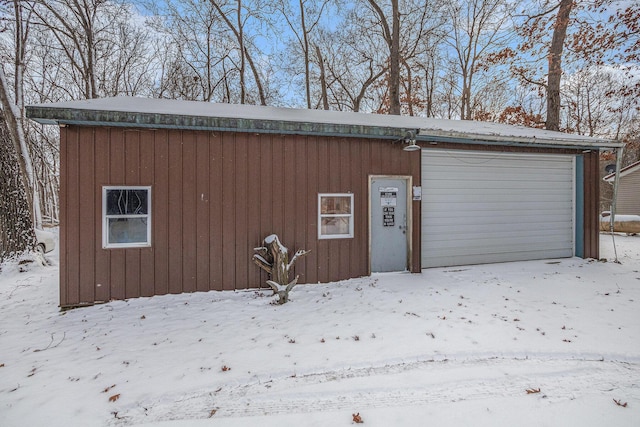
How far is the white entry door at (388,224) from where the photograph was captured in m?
6.12

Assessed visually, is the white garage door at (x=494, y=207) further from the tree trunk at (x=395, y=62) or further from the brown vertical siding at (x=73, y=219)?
the tree trunk at (x=395, y=62)

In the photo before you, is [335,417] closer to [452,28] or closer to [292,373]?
[292,373]

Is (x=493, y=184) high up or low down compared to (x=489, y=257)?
up

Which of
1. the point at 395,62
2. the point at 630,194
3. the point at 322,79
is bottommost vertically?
the point at 630,194

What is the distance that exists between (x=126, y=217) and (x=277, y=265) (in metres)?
2.44

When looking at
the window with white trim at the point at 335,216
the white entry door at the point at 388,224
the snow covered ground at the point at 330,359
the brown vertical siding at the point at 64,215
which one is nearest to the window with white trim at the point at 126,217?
the brown vertical siding at the point at 64,215

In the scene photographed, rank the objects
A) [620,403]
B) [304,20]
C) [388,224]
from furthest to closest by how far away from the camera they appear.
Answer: [304,20] → [388,224] → [620,403]

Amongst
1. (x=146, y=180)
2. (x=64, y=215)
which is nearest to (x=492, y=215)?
(x=146, y=180)

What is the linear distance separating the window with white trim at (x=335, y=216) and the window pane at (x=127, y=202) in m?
2.85

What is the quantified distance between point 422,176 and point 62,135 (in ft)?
20.5

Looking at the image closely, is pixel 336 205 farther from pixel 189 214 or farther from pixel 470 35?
pixel 470 35

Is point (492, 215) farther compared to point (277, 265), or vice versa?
point (492, 215)

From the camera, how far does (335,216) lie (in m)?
5.89

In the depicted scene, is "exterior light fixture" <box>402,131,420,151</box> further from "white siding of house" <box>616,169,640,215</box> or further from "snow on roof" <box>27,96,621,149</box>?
"white siding of house" <box>616,169,640,215</box>
